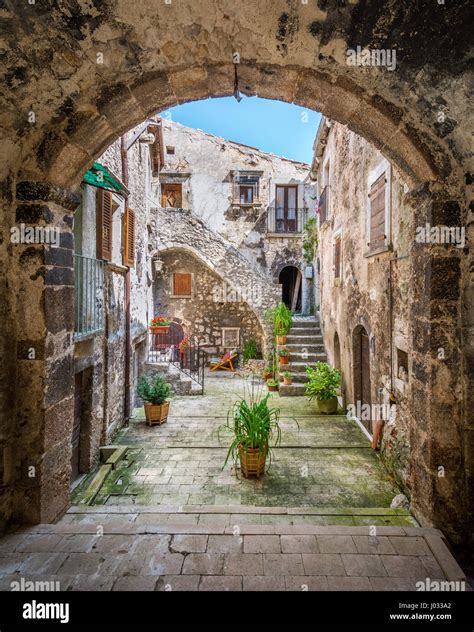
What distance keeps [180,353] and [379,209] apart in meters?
7.93

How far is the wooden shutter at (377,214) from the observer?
A: 489cm

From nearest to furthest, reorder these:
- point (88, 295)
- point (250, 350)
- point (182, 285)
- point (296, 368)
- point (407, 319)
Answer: point (407, 319) < point (88, 295) < point (296, 368) < point (250, 350) < point (182, 285)

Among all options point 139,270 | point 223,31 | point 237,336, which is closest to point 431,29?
point 223,31

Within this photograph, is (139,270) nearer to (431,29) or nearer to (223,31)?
(223,31)

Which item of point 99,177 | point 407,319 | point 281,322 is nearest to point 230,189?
point 281,322

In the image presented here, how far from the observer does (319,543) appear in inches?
99.1

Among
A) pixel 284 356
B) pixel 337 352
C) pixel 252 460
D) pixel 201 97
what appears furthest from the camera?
pixel 284 356

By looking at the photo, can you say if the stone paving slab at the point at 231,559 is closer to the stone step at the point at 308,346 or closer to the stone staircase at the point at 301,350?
the stone staircase at the point at 301,350

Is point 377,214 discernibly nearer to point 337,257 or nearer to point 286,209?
point 337,257

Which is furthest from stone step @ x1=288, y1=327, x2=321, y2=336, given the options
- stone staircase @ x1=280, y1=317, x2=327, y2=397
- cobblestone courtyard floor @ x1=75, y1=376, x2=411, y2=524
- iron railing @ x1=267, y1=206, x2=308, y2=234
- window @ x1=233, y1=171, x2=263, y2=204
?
window @ x1=233, y1=171, x2=263, y2=204

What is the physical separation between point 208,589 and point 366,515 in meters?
1.90

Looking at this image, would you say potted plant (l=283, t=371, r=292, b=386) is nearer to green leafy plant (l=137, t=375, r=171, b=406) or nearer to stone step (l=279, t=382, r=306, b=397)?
stone step (l=279, t=382, r=306, b=397)

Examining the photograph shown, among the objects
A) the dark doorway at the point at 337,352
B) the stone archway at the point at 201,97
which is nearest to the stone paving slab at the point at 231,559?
the stone archway at the point at 201,97

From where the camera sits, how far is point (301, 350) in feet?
32.3
